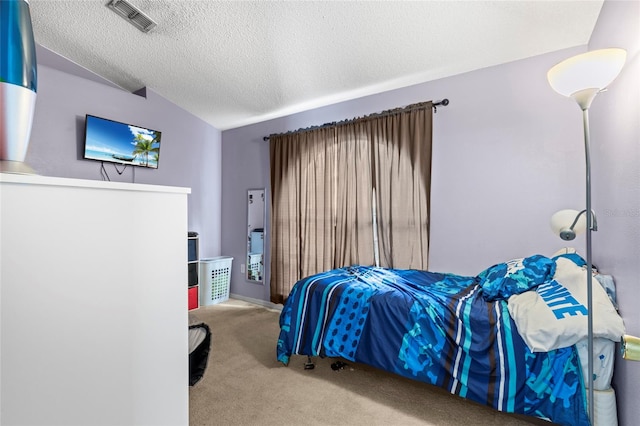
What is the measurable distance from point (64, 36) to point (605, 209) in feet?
14.2

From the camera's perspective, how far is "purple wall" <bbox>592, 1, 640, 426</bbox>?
4.21 feet

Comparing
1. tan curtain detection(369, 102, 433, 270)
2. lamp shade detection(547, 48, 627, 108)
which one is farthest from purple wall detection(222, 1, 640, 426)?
lamp shade detection(547, 48, 627, 108)

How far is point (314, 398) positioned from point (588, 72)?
223 cm

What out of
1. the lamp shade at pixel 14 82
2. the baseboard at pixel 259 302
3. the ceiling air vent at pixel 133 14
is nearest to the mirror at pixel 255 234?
the baseboard at pixel 259 302

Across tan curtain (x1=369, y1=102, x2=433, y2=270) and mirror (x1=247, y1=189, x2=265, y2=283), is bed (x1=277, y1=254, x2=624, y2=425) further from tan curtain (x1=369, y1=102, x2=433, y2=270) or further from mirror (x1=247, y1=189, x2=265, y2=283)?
mirror (x1=247, y1=189, x2=265, y2=283)

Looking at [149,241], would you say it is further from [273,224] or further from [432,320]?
[273,224]

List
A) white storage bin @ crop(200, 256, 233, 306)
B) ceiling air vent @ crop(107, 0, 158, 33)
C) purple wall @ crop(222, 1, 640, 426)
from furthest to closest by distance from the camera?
1. white storage bin @ crop(200, 256, 233, 306)
2. ceiling air vent @ crop(107, 0, 158, 33)
3. purple wall @ crop(222, 1, 640, 426)

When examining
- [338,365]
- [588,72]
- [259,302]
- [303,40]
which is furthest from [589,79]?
[259,302]

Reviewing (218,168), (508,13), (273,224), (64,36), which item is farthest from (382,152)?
(64,36)

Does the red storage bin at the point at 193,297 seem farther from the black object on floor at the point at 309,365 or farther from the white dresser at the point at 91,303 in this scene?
the white dresser at the point at 91,303

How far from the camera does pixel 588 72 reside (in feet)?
4.10

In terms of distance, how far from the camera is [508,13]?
1.98 metres

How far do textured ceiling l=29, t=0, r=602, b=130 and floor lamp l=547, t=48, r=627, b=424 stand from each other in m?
0.94

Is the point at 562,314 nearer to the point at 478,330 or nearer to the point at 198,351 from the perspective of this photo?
the point at 478,330
